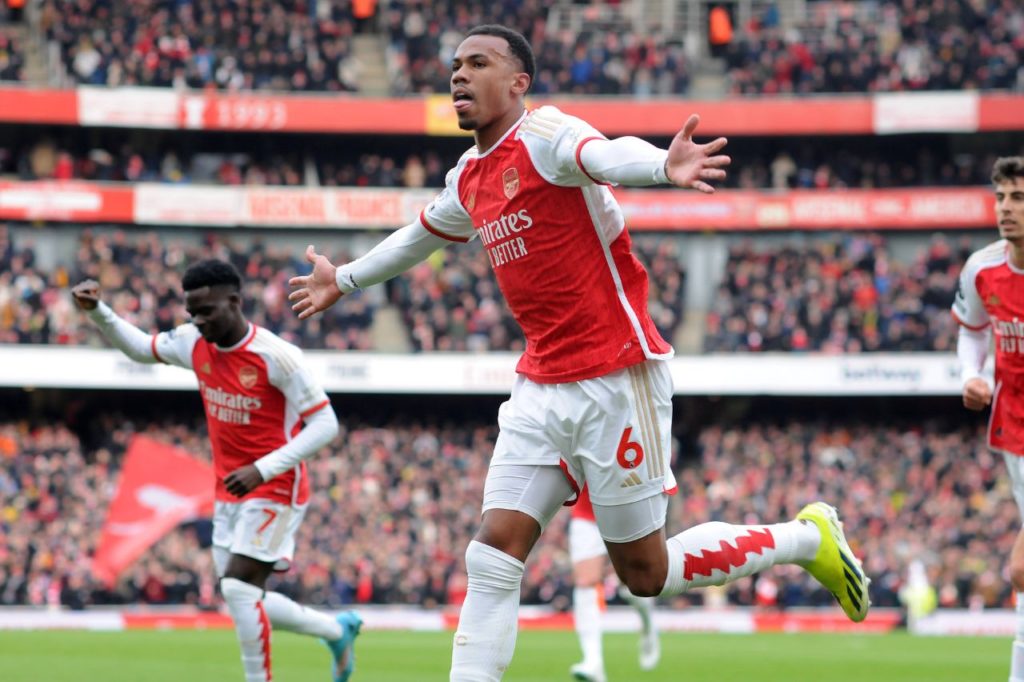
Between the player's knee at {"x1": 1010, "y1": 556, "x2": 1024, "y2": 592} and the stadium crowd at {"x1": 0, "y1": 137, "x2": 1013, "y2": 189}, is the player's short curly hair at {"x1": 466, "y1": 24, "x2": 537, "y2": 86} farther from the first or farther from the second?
the stadium crowd at {"x1": 0, "y1": 137, "x2": 1013, "y2": 189}

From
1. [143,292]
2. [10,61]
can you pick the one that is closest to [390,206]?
[143,292]

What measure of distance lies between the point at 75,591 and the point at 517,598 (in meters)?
19.9

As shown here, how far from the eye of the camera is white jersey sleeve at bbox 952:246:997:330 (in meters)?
8.77

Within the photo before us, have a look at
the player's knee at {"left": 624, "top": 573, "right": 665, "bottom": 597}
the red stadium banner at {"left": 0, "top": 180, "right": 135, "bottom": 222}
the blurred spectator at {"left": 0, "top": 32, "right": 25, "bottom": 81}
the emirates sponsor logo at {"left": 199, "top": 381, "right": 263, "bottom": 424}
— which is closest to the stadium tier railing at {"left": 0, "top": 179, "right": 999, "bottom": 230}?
the red stadium banner at {"left": 0, "top": 180, "right": 135, "bottom": 222}

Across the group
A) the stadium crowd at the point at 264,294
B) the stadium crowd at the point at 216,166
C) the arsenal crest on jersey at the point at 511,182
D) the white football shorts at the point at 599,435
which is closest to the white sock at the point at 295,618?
the white football shorts at the point at 599,435

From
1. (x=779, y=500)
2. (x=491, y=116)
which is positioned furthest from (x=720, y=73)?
(x=491, y=116)

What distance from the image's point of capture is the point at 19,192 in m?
32.8

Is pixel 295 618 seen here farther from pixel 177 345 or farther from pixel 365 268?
pixel 365 268

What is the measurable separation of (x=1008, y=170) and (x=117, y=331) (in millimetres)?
5579

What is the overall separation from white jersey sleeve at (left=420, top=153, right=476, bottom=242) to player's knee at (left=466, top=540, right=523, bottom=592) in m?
1.55

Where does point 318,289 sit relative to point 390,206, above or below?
below

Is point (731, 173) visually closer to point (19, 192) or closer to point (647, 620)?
point (19, 192)

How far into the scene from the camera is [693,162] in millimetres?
5508

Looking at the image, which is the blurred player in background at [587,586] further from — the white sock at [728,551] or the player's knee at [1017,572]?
the white sock at [728,551]
